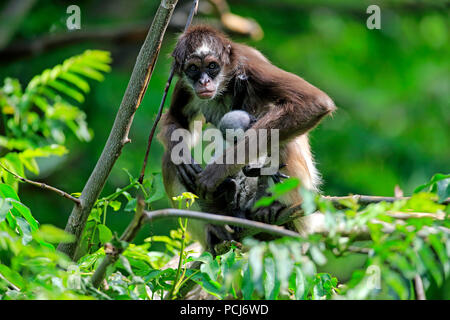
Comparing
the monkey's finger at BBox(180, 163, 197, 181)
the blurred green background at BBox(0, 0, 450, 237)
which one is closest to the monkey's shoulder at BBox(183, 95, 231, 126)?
the monkey's finger at BBox(180, 163, 197, 181)

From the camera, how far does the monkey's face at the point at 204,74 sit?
7.25 m

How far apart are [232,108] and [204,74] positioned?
580 millimetres

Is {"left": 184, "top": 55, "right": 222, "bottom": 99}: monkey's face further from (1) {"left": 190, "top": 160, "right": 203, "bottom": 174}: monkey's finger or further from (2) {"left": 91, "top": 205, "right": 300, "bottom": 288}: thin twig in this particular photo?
(2) {"left": 91, "top": 205, "right": 300, "bottom": 288}: thin twig

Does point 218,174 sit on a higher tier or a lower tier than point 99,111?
lower

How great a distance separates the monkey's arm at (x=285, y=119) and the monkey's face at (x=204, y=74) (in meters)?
0.79

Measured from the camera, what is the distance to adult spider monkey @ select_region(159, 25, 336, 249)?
671 cm

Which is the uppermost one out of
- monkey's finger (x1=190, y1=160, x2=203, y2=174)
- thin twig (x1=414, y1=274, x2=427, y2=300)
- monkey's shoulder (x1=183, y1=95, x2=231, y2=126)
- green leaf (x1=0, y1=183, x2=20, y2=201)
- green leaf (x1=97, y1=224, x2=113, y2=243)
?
monkey's shoulder (x1=183, y1=95, x2=231, y2=126)

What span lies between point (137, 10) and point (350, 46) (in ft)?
27.4

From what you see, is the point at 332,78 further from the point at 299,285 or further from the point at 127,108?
the point at 299,285

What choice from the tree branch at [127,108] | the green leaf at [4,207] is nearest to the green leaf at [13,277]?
the green leaf at [4,207]

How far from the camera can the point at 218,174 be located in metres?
6.70

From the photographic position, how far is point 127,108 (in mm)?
5020
